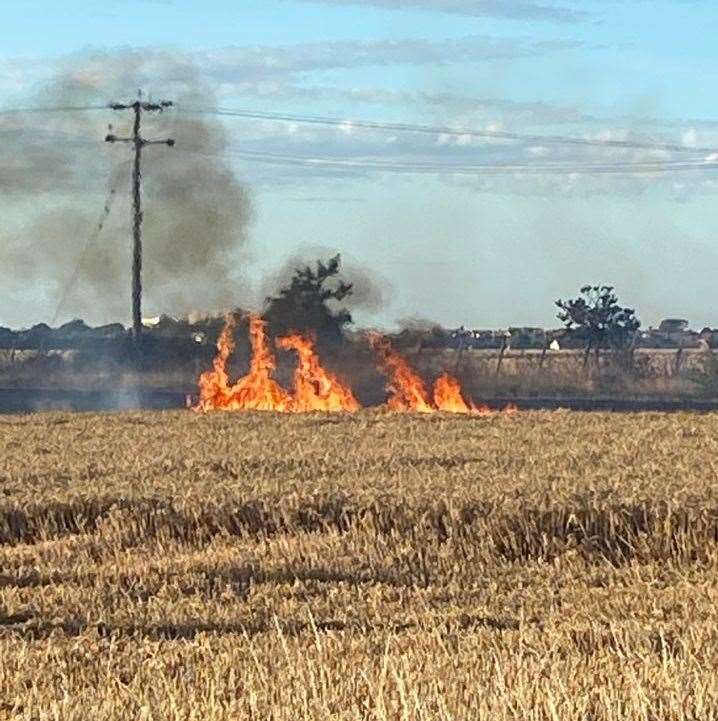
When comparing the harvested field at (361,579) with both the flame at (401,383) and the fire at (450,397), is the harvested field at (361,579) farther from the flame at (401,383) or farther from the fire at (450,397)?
the fire at (450,397)

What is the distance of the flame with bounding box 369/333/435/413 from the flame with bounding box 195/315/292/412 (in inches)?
89.7

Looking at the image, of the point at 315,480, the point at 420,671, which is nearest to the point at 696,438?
the point at 315,480

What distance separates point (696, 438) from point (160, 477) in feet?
30.4

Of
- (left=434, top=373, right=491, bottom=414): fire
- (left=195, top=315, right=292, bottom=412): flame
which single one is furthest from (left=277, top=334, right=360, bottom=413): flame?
(left=434, top=373, right=491, bottom=414): fire

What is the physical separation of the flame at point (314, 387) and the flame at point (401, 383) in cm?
88

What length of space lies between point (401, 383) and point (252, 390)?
3.15 metres

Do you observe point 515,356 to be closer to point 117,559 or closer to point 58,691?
point 117,559

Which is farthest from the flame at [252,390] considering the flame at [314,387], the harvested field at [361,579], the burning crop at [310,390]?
the harvested field at [361,579]

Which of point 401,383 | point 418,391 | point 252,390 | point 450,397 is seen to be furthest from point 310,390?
point 450,397

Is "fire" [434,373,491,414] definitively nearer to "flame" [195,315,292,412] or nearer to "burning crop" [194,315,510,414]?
"burning crop" [194,315,510,414]

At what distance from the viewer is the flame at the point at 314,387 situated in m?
38.9

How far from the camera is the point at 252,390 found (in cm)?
3941

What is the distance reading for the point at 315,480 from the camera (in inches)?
811

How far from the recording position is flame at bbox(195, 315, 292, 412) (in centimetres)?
3872
